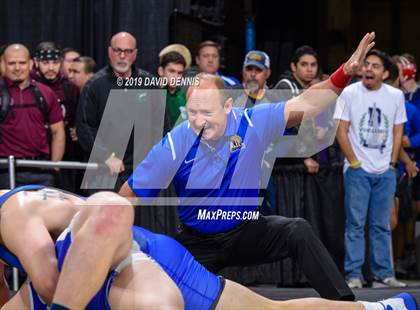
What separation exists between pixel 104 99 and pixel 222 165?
2.15 m

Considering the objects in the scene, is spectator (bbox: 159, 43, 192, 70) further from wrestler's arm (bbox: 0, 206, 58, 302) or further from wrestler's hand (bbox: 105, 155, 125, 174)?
wrestler's arm (bbox: 0, 206, 58, 302)

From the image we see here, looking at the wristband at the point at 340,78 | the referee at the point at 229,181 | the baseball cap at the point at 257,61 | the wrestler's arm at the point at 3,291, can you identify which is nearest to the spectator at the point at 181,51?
the baseball cap at the point at 257,61

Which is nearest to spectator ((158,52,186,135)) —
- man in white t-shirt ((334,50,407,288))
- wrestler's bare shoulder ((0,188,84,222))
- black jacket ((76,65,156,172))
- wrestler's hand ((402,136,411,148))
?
black jacket ((76,65,156,172))

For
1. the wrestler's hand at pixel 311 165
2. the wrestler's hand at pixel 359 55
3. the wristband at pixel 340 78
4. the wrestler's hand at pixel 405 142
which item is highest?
the wrestler's hand at pixel 359 55

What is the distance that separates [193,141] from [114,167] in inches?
73.7

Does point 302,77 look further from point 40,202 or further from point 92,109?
point 40,202

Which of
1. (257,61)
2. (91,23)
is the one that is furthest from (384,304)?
(91,23)

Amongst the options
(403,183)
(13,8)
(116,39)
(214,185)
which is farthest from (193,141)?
(13,8)

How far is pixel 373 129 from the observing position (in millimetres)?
8156

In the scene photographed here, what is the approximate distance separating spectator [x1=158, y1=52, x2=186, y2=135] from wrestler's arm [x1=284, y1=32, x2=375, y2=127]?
204cm

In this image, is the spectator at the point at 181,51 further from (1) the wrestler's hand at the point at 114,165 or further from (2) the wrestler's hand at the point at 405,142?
(2) the wrestler's hand at the point at 405,142

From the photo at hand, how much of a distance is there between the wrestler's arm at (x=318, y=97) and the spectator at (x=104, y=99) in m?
2.08

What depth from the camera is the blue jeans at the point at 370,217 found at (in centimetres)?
809

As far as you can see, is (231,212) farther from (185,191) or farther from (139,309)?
(139,309)
